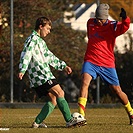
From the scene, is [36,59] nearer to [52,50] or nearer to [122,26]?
[122,26]

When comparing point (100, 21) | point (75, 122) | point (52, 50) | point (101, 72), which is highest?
point (100, 21)

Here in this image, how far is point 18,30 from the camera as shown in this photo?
110 feet

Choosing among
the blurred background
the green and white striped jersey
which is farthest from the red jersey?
the blurred background

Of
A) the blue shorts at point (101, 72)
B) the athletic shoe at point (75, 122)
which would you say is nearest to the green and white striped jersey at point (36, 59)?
the athletic shoe at point (75, 122)

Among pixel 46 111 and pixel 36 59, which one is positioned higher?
pixel 36 59

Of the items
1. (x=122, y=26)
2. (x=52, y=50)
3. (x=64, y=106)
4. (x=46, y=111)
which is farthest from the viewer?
(x=52, y=50)

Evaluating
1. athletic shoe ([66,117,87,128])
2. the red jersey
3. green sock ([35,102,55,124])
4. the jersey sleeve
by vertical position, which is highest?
the jersey sleeve

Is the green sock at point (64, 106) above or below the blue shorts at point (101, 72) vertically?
below

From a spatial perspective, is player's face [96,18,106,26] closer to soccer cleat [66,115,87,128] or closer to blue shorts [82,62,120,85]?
blue shorts [82,62,120,85]

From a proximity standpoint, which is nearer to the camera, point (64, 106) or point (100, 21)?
point (64, 106)

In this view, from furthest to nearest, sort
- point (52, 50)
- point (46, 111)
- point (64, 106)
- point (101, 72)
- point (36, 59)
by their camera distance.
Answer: point (52, 50), point (101, 72), point (46, 111), point (64, 106), point (36, 59)

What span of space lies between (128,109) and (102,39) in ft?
4.59

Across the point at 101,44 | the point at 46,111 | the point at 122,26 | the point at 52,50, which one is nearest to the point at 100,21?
the point at 101,44

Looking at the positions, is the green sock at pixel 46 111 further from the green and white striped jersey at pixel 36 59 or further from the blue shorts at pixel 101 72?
the blue shorts at pixel 101 72
